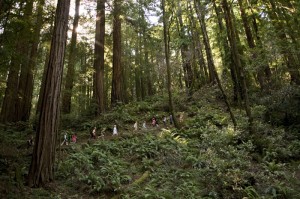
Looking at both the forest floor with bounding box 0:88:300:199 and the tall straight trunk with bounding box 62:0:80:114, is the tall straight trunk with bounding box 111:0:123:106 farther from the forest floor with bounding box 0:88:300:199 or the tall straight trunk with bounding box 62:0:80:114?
the forest floor with bounding box 0:88:300:199

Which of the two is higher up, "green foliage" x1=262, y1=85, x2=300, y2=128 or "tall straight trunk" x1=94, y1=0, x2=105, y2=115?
"tall straight trunk" x1=94, y1=0, x2=105, y2=115

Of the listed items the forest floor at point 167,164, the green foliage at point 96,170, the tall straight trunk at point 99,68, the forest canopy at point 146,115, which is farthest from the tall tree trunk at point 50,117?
the tall straight trunk at point 99,68

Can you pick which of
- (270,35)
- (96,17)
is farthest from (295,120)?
A: (96,17)

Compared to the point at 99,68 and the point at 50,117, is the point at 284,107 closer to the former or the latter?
the point at 50,117

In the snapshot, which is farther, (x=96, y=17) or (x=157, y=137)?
(x=96, y=17)

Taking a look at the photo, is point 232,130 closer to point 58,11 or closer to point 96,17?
point 58,11

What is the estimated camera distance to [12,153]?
8906mm

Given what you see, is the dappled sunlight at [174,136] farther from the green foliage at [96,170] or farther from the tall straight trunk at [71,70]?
the tall straight trunk at [71,70]

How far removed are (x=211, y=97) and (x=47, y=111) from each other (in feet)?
49.9

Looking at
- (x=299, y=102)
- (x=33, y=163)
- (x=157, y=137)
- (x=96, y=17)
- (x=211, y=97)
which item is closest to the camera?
(x=33, y=163)

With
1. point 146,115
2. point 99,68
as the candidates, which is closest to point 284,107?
point 146,115

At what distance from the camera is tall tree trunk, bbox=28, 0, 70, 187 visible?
758 cm

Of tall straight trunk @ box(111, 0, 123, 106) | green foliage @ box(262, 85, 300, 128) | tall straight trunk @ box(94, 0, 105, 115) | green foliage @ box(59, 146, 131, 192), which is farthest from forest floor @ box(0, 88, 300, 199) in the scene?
tall straight trunk @ box(111, 0, 123, 106)

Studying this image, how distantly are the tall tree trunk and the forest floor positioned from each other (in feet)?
1.34
